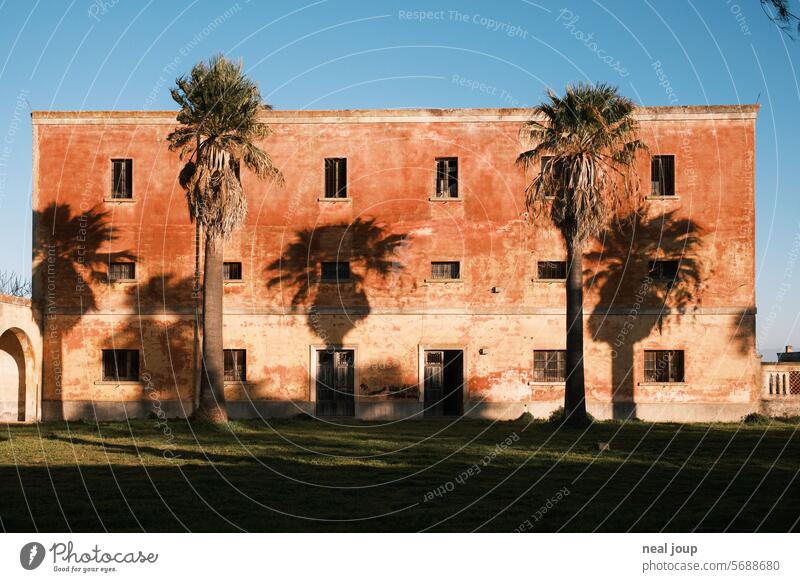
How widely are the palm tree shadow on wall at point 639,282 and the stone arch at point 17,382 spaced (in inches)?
805

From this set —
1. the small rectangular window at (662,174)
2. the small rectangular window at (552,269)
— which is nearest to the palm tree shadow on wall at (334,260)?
the small rectangular window at (552,269)

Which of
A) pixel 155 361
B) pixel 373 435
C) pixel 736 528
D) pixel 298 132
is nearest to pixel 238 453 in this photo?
pixel 373 435

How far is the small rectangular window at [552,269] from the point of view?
3253 cm

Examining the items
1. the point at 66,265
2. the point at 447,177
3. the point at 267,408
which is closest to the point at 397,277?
the point at 447,177

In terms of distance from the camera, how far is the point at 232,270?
33.0 metres

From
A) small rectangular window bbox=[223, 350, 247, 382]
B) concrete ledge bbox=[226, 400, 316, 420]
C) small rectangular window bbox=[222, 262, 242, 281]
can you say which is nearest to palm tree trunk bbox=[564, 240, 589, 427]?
concrete ledge bbox=[226, 400, 316, 420]

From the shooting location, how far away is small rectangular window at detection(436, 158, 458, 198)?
108ft

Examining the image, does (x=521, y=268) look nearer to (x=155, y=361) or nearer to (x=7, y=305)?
(x=155, y=361)

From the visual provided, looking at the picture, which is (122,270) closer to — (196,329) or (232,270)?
(196,329)

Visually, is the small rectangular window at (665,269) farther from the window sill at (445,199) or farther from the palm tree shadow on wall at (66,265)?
the palm tree shadow on wall at (66,265)

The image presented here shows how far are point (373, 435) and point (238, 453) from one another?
642 centimetres

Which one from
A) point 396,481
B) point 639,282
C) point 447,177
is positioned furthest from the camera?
A: point 447,177

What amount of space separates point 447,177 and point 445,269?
3481mm
